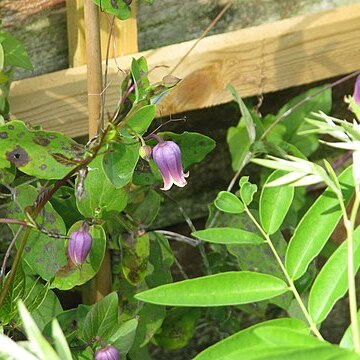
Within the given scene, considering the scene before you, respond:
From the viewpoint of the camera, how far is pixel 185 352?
2.01 metres

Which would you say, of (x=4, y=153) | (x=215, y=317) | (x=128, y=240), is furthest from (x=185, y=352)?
(x=4, y=153)

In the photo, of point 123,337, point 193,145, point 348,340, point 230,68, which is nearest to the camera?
point 348,340

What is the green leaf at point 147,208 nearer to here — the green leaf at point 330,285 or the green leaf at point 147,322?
the green leaf at point 147,322

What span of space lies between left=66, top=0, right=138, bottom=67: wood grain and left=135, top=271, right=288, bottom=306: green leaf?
714 mm

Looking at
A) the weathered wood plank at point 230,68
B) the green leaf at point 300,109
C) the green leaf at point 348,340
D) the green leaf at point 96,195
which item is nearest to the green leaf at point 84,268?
the green leaf at point 96,195

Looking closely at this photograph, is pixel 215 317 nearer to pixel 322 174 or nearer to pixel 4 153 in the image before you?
pixel 4 153

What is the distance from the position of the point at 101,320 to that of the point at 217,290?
38 cm

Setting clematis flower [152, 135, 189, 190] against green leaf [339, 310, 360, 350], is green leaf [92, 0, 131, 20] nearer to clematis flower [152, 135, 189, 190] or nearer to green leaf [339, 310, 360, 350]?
clematis flower [152, 135, 189, 190]

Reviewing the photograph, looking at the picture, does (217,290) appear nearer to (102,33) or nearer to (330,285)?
(330,285)

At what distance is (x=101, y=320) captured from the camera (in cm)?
121

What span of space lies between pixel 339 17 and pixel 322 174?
1079mm

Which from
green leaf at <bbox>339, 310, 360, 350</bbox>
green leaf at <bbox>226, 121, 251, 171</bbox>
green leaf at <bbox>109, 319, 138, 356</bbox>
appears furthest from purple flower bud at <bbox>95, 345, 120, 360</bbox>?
green leaf at <bbox>226, 121, 251, 171</bbox>

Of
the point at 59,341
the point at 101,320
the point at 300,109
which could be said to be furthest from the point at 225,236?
the point at 300,109

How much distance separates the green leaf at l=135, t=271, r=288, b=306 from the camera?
0.84 meters
